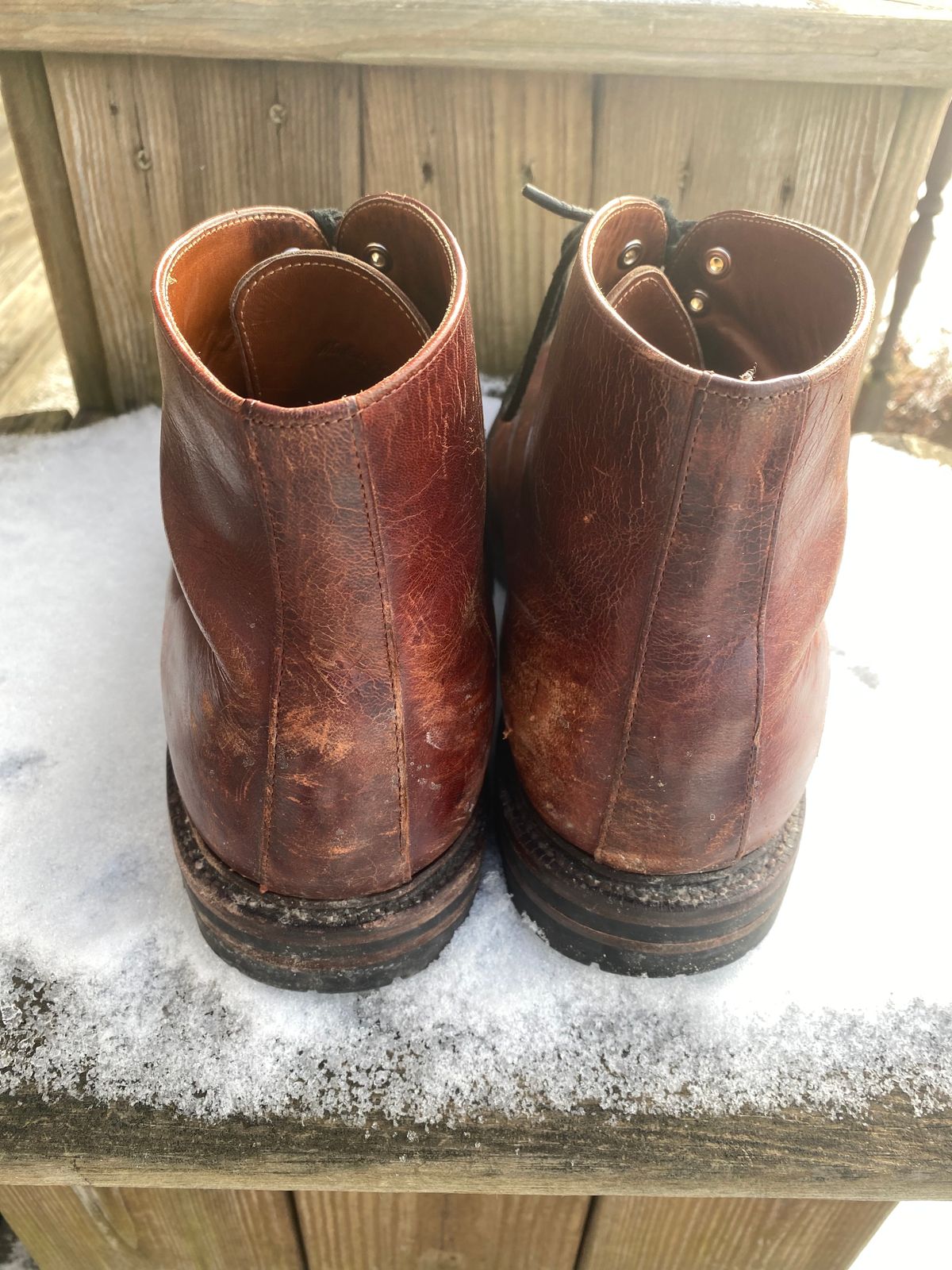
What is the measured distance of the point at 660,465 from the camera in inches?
20.9

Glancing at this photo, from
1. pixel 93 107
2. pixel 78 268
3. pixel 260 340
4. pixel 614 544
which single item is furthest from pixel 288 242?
pixel 78 268

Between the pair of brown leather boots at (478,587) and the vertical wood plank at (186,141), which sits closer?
the pair of brown leather boots at (478,587)

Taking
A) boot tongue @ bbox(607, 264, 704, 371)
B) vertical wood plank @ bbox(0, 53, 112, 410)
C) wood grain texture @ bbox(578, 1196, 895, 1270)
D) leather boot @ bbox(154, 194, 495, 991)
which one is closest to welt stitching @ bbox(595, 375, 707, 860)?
leather boot @ bbox(154, 194, 495, 991)

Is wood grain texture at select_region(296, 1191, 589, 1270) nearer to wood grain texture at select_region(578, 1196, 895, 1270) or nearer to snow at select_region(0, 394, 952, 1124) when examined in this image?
wood grain texture at select_region(578, 1196, 895, 1270)

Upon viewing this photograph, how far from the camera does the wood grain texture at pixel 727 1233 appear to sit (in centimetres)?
75

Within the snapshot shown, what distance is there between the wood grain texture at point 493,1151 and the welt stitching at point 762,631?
0.63ft

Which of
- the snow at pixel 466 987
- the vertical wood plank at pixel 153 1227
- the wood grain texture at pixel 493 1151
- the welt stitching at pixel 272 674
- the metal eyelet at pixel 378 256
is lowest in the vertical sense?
the vertical wood plank at pixel 153 1227

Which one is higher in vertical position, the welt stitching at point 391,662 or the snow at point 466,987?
the welt stitching at point 391,662

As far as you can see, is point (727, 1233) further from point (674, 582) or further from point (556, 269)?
point (556, 269)

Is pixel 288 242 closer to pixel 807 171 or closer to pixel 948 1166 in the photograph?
pixel 807 171

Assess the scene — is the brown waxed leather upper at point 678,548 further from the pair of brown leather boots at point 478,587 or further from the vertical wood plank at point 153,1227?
the vertical wood plank at point 153,1227

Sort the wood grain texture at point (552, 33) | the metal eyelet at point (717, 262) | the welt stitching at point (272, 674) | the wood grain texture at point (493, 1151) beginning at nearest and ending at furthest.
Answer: the welt stitching at point (272, 674) → the wood grain texture at point (493, 1151) → the metal eyelet at point (717, 262) → the wood grain texture at point (552, 33)

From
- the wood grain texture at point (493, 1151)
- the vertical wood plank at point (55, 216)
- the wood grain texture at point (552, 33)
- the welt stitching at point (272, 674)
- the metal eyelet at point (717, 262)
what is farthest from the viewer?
the vertical wood plank at point (55, 216)

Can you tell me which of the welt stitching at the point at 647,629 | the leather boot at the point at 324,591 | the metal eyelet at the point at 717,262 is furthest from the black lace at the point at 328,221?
the welt stitching at the point at 647,629
